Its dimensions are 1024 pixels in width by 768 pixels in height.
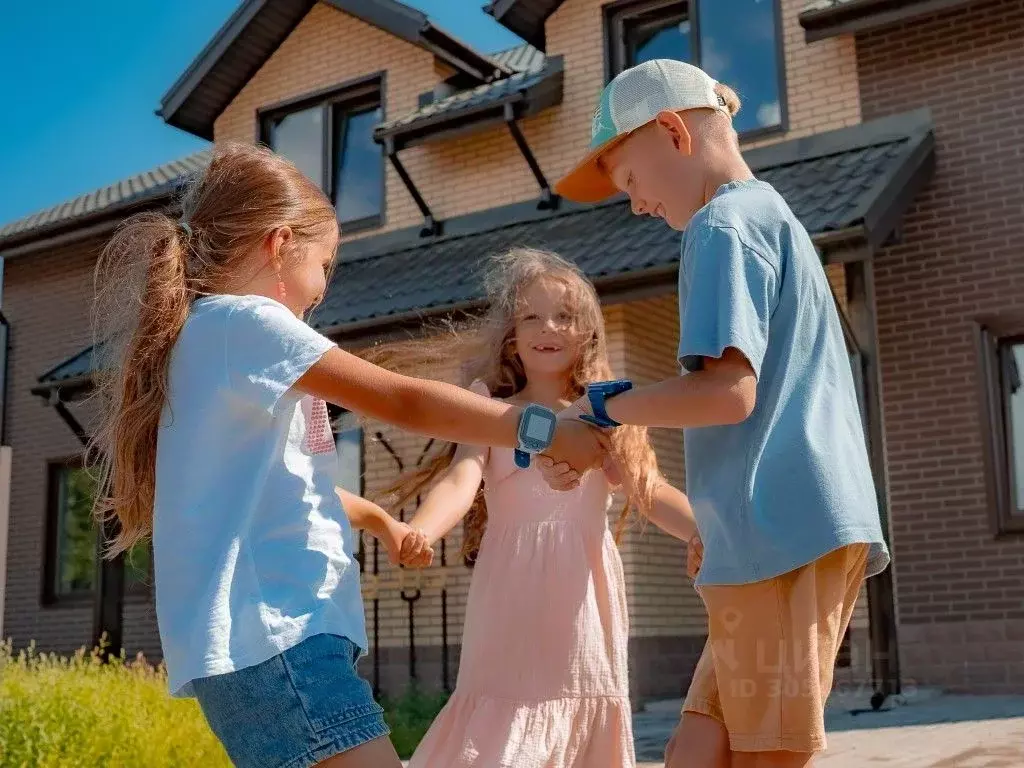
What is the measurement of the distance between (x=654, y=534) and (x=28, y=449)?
9.07 meters

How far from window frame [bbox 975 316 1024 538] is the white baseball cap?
733 centimetres

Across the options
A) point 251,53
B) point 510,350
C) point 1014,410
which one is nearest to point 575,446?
point 510,350

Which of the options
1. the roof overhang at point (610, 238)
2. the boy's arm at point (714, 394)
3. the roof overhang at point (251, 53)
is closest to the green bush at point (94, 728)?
the roof overhang at point (610, 238)

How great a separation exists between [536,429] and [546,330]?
48.1 inches

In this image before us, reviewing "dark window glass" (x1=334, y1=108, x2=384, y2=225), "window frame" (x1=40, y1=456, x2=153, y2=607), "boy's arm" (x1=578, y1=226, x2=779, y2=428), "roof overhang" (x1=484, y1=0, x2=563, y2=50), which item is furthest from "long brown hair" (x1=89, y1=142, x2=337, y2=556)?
"window frame" (x1=40, y1=456, x2=153, y2=607)

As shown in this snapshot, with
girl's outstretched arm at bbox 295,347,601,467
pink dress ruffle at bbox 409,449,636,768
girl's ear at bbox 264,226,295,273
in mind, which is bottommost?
pink dress ruffle at bbox 409,449,636,768

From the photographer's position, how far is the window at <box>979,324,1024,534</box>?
29.6ft

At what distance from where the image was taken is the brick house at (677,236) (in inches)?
351

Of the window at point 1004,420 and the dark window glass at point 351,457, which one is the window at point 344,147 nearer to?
the dark window glass at point 351,457

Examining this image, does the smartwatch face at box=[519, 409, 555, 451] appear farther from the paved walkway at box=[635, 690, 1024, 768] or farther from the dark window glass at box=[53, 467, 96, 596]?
the dark window glass at box=[53, 467, 96, 596]

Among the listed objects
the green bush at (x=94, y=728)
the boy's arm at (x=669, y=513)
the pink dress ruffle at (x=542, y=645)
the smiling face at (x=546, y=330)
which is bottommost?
the green bush at (x=94, y=728)

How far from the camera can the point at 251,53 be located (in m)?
13.8

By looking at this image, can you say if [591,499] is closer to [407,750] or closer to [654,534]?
[407,750]

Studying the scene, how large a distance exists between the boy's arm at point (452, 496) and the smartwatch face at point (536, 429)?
0.76 m
